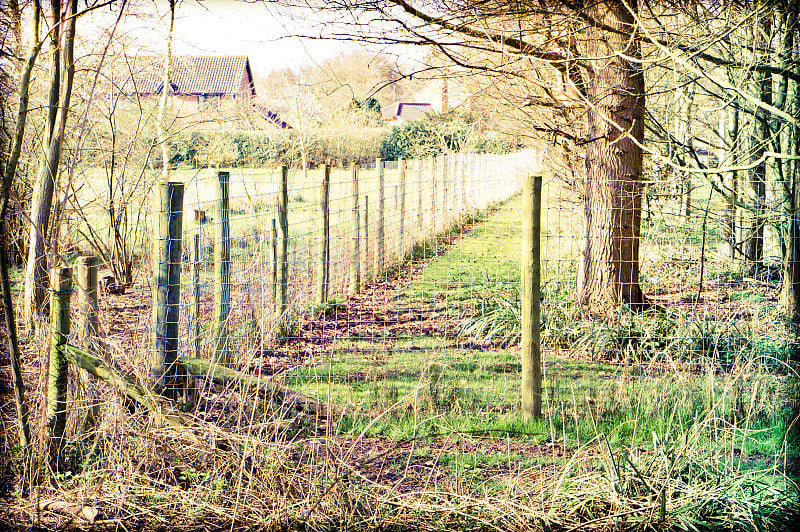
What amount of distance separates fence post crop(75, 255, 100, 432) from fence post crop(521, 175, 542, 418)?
265cm

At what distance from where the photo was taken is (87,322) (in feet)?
13.3

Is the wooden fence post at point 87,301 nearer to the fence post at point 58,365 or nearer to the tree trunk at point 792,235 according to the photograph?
the fence post at point 58,365

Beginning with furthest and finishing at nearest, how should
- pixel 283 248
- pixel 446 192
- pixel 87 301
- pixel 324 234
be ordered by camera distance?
1. pixel 446 192
2. pixel 324 234
3. pixel 283 248
4. pixel 87 301

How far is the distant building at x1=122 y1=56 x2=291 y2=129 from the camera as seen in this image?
9500 mm

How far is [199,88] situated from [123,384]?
13.3 metres

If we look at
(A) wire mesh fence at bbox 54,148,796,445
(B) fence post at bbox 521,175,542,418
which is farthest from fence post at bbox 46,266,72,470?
(B) fence post at bbox 521,175,542,418

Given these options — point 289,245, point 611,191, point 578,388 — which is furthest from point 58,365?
point 289,245

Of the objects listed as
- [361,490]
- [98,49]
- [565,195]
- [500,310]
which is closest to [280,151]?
[565,195]

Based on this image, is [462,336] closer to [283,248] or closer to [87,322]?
[283,248]

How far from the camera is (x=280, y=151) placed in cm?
2672

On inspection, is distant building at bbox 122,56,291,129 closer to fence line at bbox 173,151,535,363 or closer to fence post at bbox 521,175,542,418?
fence line at bbox 173,151,535,363

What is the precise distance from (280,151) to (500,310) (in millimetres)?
20721

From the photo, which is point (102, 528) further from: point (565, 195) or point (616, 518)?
point (565, 195)

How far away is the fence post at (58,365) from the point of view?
3.74m
